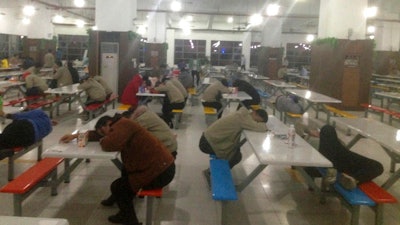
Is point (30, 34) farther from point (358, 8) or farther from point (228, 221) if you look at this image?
point (228, 221)

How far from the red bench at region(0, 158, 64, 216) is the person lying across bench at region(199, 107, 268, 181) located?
184cm

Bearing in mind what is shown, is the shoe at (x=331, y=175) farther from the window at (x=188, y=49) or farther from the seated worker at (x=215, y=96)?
the window at (x=188, y=49)

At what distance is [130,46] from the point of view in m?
13.2

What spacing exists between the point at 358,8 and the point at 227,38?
53.2 ft

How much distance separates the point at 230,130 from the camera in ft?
16.5

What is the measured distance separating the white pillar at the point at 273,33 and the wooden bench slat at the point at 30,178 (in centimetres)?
2076

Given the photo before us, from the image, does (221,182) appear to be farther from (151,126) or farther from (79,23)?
(79,23)

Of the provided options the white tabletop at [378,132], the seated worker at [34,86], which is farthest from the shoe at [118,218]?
the seated worker at [34,86]

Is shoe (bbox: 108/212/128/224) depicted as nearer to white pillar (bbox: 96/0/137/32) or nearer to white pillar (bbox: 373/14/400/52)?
white pillar (bbox: 96/0/137/32)

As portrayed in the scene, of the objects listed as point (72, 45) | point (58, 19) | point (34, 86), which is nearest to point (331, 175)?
point (34, 86)

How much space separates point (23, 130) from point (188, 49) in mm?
24380

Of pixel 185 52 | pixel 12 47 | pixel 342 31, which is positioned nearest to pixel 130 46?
pixel 342 31

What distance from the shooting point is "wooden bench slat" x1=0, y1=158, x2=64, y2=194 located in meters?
3.66

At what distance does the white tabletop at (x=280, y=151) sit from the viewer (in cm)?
378
